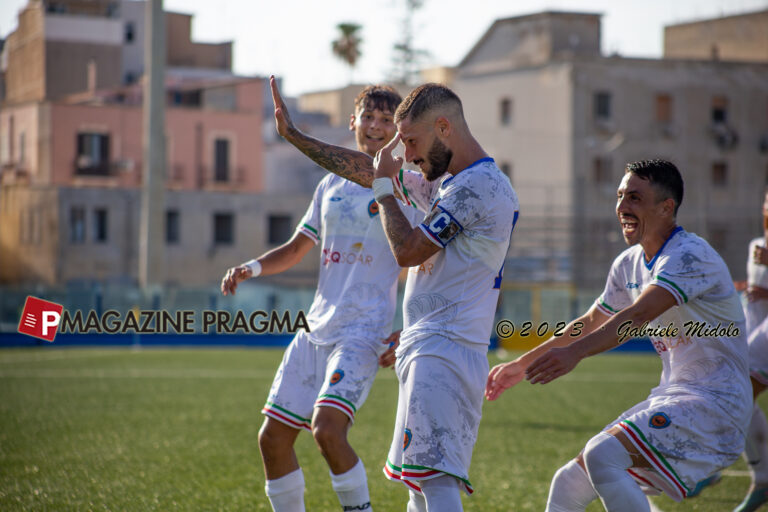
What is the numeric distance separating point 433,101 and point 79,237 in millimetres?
36509

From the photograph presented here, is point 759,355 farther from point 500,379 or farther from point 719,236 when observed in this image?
point 719,236

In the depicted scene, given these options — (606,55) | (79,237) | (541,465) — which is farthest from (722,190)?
(541,465)

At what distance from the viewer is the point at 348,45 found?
201 feet

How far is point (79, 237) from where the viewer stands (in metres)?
38.0

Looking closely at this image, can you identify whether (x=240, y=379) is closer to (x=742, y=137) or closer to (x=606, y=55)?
(x=606, y=55)

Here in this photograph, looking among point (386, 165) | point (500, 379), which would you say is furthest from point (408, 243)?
point (500, 379)

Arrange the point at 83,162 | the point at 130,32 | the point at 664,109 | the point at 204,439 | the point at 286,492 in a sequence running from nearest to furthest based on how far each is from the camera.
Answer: the point at 286,492
the point at 204,439
the point at 83,162
the point at 130,32
the point at 664,109

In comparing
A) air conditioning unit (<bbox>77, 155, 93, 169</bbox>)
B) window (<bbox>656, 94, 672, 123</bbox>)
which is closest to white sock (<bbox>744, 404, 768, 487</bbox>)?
air conditioning unit (<bbox>77, 155, 93, 169</bbox>)

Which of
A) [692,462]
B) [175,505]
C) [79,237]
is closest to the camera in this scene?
[692,462]

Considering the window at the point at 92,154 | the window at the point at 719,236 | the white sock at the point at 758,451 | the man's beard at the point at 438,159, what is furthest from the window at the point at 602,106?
the man's beard at the point at 438,159

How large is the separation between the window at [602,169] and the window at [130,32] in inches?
877

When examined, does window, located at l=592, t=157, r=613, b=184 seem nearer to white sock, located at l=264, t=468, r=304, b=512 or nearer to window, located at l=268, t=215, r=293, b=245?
window, located at l=268, t=215, r=293, b=245

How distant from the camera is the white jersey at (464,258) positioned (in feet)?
12.2

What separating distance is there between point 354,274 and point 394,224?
1252 millimetres
